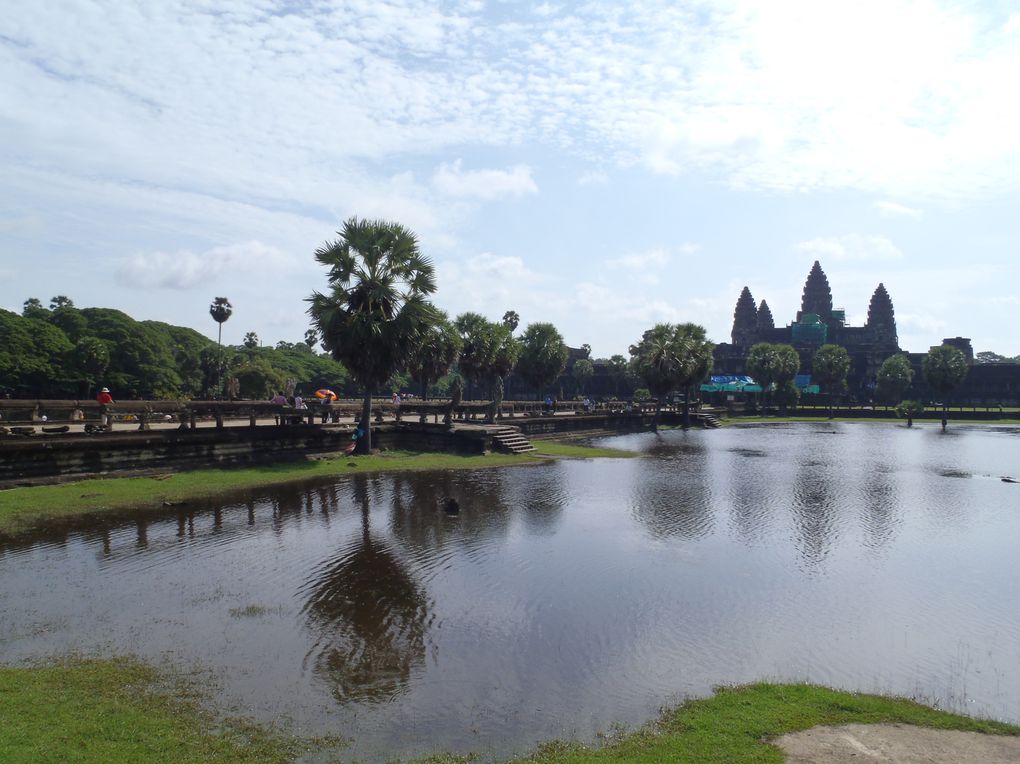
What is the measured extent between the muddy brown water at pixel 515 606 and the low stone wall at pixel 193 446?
5688mm

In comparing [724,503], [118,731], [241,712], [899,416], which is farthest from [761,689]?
[899,416]

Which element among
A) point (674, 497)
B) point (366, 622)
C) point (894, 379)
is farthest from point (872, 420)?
point (366, 622)

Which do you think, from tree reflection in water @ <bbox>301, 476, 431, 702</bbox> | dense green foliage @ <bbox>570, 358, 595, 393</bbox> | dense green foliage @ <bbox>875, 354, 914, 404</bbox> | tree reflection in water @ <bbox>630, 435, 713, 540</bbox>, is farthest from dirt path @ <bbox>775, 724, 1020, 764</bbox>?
dense green foliage @ <bbox>570, 358, 595, 393</bbox>

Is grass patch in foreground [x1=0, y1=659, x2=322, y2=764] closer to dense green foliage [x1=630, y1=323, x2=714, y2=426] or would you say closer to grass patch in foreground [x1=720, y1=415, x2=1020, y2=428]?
dense green foliage [x1=630, y1=323, x2=714, y2=426]

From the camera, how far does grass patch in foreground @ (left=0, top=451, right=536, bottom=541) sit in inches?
691

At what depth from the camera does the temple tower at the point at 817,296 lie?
5369 inches

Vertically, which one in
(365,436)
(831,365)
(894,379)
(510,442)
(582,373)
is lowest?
(510,442)

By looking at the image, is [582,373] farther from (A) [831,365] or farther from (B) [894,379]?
(B) [894,379]

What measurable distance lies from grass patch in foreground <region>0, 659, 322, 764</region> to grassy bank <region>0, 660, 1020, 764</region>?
11 mm

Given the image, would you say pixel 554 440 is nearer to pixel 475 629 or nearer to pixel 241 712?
pixel 475 629

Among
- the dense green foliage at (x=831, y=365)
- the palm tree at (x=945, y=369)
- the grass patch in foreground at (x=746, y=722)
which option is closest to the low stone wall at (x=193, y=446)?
the grass patch in foreground at (x=746, y=722)

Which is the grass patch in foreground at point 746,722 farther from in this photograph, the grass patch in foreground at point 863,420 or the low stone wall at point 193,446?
the grass patch in foreground at point 863,420

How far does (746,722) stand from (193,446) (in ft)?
78.3

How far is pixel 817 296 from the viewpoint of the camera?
13800cm
